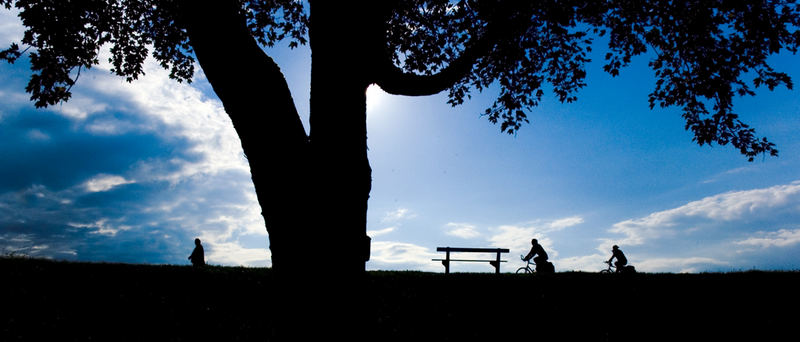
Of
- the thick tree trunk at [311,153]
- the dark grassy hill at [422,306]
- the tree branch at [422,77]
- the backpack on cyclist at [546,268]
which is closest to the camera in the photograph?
the thick tree trunk at [311,153]

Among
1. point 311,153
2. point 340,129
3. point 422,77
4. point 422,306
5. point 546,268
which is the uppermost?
point 422,77

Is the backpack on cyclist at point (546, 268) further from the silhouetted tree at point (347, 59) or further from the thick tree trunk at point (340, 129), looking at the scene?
the thick tree trunk at point (340, 129)

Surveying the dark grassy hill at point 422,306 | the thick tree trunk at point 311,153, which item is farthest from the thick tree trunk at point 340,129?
the dark grassy hill at point 422,306

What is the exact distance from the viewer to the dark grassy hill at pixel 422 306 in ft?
26.9

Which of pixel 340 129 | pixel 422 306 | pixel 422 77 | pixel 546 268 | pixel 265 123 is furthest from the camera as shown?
pixel 546 268

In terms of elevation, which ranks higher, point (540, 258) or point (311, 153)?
point (311, 153)

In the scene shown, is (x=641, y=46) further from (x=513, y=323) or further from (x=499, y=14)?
(x=513, y=323)

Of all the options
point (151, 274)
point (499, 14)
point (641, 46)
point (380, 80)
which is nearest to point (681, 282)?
point (641, 46)

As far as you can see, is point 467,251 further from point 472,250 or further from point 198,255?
point 198,255

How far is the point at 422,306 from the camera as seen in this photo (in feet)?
32.8

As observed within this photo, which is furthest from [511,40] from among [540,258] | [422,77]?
[540,258]

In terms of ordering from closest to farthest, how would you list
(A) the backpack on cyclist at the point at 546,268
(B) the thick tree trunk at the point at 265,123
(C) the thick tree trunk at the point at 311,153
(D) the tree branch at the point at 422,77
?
1. (C) the thick tree trunk at the point at 311,153
2. (B) the thick tree trunk at the point at 265,123
3. (D) the tree branch at the point at 422,77
4. (A) the backpack on cyclist at the point at 546,268

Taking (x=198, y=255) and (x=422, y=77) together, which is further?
(x=198, y=255)

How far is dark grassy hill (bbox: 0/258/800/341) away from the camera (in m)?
8.20
